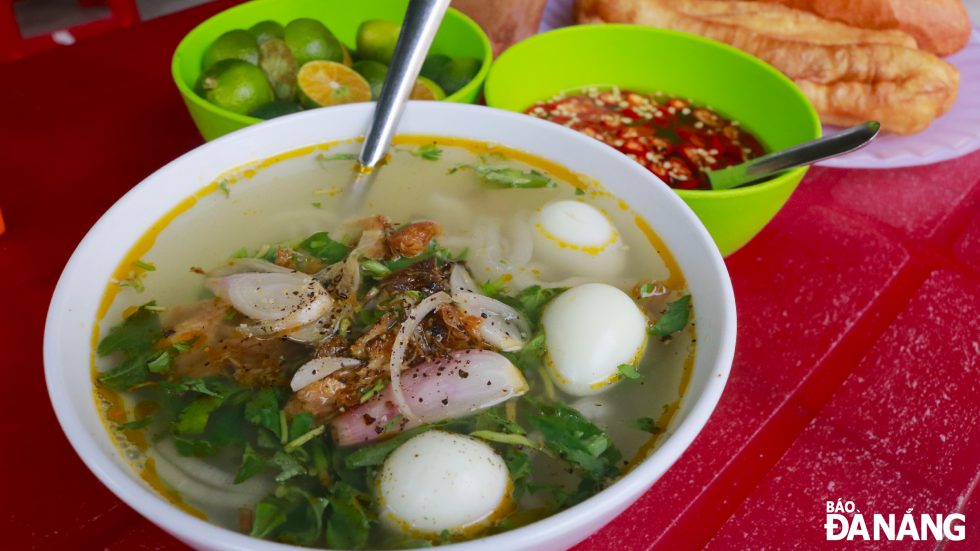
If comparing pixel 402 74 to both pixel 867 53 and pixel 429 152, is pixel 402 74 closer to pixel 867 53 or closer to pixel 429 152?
pixel 429 152

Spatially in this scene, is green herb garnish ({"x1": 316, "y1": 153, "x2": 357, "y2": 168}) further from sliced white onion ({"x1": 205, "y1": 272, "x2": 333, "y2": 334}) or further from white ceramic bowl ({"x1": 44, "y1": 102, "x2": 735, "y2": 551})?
sliced white onion ({"x1": 205, "y1": 272, "x2": 333, "y2": 334})

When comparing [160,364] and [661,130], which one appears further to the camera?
[661,130]

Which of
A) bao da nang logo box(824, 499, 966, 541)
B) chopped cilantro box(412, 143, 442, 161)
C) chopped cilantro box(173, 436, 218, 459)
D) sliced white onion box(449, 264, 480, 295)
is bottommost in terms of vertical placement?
bao da nang logo box(824, 499, 966, 541)

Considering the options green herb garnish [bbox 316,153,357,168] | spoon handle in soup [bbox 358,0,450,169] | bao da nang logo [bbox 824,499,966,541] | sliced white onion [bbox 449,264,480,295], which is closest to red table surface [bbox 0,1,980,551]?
bao da nang logo [bbox 824,499,966,541]

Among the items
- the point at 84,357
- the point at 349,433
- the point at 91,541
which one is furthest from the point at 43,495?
the point at 349,433

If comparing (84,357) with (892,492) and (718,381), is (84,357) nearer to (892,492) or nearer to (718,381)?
(718,381)

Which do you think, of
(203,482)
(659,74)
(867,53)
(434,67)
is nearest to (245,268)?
(203,482)
